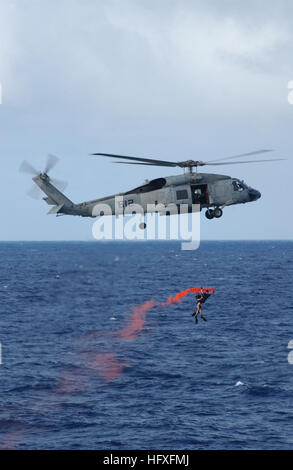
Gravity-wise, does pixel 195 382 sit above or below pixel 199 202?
below

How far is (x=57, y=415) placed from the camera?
74.4 metres

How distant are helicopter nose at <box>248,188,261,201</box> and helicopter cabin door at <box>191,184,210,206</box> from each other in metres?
4.86

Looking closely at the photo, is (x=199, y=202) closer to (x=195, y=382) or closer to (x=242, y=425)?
(x=242, y=425)

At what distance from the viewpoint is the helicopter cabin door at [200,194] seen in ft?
168

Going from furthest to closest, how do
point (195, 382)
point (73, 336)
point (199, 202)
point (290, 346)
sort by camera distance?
1. point (73, 336)
2. point (290, 346)
3. point (195, 382)
4. point (199, 202)

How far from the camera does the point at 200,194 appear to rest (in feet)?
168

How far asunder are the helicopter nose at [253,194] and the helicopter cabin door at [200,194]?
486cm

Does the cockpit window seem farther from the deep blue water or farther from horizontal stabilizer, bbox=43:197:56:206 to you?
horizontal stabilizer, bbox=43:197:56:206

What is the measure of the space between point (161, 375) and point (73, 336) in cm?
3257

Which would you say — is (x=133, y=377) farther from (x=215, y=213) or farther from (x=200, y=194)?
(x=200, y=194)

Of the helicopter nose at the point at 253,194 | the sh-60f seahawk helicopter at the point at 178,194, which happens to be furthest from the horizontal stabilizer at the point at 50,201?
the helicopter nose at the point at 253,194

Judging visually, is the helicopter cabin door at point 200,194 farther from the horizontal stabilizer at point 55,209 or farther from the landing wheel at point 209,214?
the horizontal stabilizer at point 55,209

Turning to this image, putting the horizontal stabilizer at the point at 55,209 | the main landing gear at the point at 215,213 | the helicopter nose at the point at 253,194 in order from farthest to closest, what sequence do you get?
the helicopter nose at the point at 253,194 < the main landing gear at the point at 215,213 < the horizontal stabilizer at the point at 55,209
